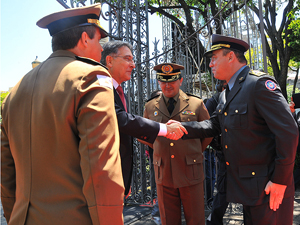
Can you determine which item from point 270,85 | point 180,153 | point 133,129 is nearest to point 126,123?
point 133,129

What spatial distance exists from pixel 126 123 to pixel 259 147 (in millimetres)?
1139

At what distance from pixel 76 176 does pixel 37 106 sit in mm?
391

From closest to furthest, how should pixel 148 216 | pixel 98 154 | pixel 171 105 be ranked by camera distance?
1. pixel 98 154
2. pixel 171 105
3. pixel 148 216

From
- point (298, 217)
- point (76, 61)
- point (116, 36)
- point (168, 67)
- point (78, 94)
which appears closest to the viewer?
point (78, 94)

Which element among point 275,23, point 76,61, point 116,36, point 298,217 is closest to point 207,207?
point 298,217

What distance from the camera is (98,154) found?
121 cm

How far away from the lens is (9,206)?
1.56 m

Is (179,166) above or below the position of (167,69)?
below

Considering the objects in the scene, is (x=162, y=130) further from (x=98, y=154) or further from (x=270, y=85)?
(x=98, y=154)

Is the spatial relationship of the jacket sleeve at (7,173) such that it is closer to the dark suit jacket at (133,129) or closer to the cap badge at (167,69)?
the dark suit jacket at (133,129)

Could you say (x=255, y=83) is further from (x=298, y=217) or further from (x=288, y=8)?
(x=288, y=8)

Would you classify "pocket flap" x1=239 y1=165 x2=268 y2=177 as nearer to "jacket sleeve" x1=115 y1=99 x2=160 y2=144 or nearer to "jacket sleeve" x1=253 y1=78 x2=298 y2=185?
"jacket sleeve" x1=253 y1=78 x2=298 y2=185

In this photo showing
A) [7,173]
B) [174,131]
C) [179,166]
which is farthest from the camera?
[179,166]

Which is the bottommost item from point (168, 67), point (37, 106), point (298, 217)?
point (298, 217)
